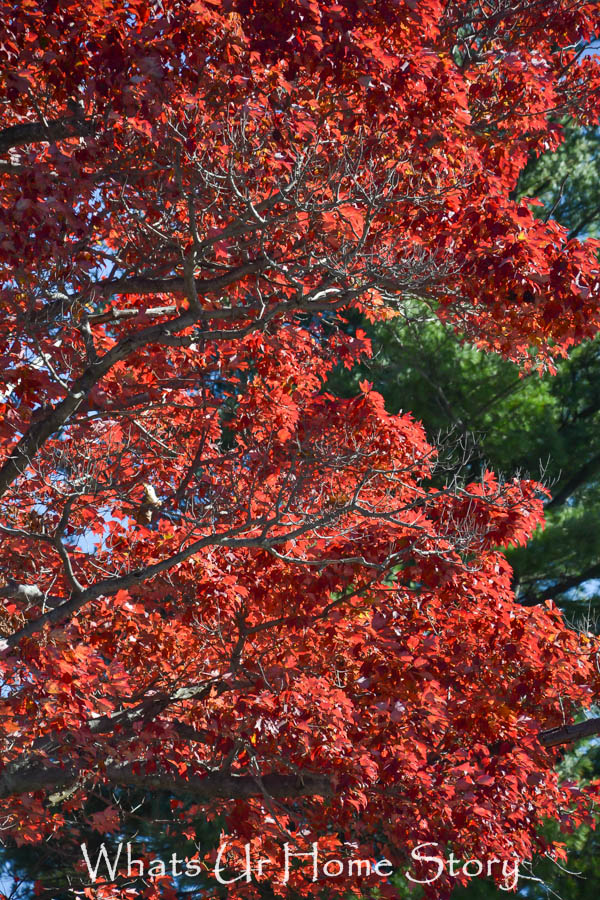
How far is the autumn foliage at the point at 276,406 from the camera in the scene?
490cm

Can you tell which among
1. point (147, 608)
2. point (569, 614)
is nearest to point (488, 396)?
point (569, 614)

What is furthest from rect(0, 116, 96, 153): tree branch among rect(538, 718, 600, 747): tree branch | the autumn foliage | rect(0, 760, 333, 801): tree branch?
rect(538, 718, 600, 747): tree branch

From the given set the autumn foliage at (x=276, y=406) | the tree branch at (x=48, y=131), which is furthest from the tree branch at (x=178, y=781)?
the tree branch at (x=48, y=131)

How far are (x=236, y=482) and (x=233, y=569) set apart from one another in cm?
65

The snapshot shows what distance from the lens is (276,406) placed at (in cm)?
685

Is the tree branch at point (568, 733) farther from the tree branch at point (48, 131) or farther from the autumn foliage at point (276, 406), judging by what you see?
the tree branch at point (48, 131)

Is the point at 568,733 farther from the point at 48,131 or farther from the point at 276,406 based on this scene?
the point at 48,131

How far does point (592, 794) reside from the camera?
6.80 metres

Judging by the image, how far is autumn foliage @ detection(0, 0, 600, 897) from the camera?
4.90 metres

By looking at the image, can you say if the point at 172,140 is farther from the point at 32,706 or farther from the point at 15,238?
the point at 32,706

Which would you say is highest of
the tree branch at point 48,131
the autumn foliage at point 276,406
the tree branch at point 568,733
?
the tree branch at point 48,131

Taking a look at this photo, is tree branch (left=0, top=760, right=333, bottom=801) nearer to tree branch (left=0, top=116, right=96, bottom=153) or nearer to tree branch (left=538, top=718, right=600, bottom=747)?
tree branch (left=538, top=718, right=600, bottom=747)

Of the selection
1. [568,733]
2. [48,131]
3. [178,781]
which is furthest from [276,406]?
[568,733]

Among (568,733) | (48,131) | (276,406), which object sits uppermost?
(48,131)
